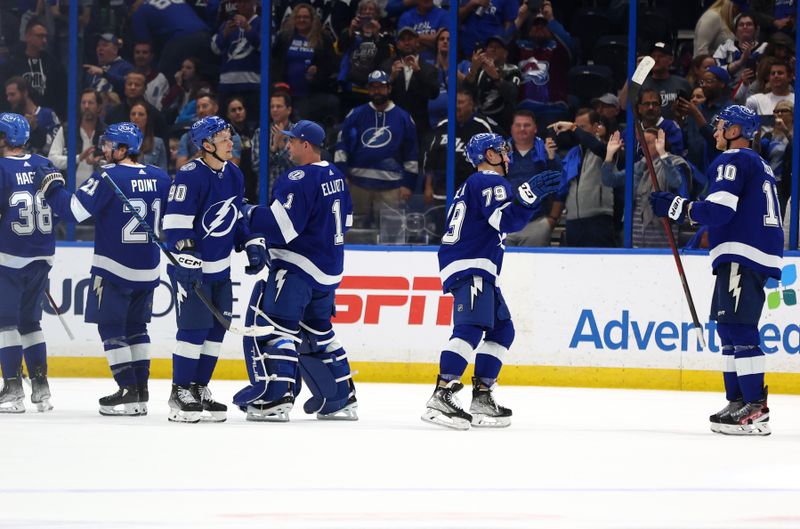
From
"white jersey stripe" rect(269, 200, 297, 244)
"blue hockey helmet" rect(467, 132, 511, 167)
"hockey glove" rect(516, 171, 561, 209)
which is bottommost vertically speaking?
"white jersey stripe" rect(269, 200, 297, 244)

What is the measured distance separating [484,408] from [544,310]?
244cm

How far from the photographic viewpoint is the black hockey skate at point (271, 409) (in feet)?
24.8

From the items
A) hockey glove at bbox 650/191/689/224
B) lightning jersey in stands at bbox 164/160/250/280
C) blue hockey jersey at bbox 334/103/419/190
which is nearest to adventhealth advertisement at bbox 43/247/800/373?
blue hockey jersey at bbox 334/103/419/190

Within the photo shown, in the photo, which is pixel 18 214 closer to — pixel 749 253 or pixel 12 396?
pixel 12 396

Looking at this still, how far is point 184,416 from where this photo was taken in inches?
294

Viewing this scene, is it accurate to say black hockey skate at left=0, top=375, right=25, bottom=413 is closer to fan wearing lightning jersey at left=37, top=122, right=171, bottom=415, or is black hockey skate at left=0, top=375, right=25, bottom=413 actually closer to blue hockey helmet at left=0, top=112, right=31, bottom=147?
fan wearing lightning jersey at left=37, top=122, right=171, bottom=415

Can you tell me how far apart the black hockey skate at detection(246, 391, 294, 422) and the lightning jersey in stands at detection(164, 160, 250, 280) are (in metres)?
0.68

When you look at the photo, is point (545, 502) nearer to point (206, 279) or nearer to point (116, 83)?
point (206, 279)

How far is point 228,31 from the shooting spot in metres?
11.5

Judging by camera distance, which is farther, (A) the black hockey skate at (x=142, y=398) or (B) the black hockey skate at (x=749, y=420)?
(A) the black hockey skate at (x=142, y=398)

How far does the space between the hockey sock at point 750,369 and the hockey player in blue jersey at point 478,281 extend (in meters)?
1.16

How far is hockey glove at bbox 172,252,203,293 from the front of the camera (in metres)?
7.29

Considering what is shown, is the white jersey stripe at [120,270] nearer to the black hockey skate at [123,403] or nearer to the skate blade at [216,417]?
the black hockey skate at [123,403]

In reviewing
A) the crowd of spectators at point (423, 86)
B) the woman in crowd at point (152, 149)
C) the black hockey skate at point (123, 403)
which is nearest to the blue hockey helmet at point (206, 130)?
the black hockey skate at point (123, 403)
